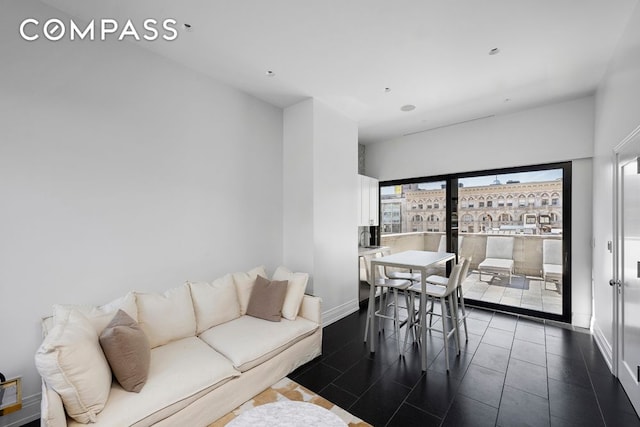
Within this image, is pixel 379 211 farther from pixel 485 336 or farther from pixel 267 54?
pixel 267 54

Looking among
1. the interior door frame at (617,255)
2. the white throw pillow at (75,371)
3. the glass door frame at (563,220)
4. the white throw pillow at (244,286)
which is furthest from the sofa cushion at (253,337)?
the glass door frame at (563,220)

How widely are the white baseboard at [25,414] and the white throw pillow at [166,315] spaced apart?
78 cm

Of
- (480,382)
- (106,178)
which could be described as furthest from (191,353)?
(480,382)

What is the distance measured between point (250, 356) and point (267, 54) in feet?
9.10

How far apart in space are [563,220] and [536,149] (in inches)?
41.3

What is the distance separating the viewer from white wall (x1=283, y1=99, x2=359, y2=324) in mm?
3576

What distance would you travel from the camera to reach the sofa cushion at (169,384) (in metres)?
1.58

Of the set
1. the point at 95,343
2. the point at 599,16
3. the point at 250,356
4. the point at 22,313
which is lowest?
the point at 250,356

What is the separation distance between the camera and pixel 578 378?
2473 millimetres

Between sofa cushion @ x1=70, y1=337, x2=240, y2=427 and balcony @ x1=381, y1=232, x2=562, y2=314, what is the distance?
404cm

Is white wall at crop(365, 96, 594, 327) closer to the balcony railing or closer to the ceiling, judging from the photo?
the ceiling

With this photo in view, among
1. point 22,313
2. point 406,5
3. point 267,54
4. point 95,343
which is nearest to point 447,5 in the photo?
point 406,5

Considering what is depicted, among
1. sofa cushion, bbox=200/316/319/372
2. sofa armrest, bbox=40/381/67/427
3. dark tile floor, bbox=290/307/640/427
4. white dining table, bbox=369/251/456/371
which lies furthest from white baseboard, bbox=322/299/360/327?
Result: sofa armrest, bbox=40/381/67/427

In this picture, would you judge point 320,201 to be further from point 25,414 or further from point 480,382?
point 25,414
